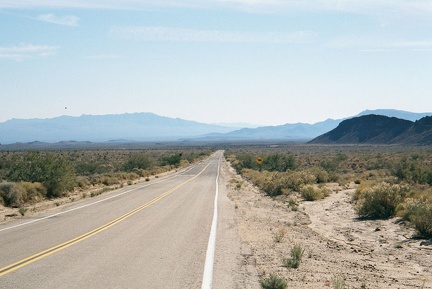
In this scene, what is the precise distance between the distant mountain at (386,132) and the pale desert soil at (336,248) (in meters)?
118

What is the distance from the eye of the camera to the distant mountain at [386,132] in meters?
139

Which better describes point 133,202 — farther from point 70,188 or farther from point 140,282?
point 140,282

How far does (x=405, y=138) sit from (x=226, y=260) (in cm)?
14624

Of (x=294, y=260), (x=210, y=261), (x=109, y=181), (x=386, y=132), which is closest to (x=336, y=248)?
(x=294, y=260)

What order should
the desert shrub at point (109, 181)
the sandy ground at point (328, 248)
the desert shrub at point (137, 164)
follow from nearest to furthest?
the sandy ground at point (328, 248) < the desert shrub at point (109, 181) < the desert shrub at point (137, 164)

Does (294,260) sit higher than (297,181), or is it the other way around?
(294,260)

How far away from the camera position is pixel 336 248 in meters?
12.7

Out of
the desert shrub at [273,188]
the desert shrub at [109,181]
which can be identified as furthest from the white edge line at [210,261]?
the desert shrub at [109,181]

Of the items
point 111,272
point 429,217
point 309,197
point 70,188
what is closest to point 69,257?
point 111,272

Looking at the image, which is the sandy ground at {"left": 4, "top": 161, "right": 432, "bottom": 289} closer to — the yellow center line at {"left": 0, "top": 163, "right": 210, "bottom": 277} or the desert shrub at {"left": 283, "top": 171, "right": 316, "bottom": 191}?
the yellow center line at {"left": 0, "top": 163, "right": 210, "bottom": 277}

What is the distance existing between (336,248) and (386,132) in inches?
6319

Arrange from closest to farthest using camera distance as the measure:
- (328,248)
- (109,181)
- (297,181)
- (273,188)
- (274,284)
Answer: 1. (274,284)
2. (328,248)
3. (273,188)
4. (297,181)
5. (109,181)

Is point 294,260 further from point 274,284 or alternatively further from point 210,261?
point 274,284

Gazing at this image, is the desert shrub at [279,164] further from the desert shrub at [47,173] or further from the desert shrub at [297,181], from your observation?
the desert shrub at [47,173]
